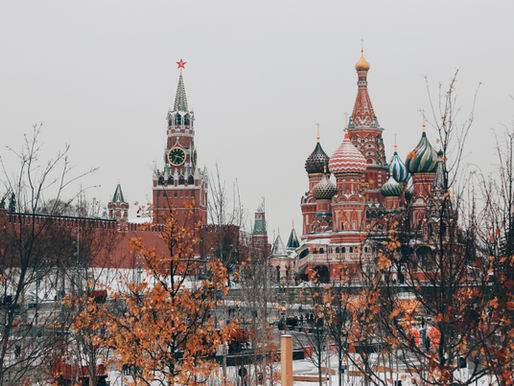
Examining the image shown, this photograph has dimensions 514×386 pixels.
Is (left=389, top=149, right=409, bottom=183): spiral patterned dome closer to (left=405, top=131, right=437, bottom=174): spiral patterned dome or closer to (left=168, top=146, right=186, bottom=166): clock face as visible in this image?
(left=405, top=131, right=437, bottom=174): spiral patterned dome

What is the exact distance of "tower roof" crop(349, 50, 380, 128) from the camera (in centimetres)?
7425

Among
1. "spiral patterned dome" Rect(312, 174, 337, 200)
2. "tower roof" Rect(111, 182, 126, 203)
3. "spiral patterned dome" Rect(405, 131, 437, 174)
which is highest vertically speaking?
"tower roof" Rect(111, 182, 126, 203)

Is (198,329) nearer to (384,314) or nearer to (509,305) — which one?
(384,314)

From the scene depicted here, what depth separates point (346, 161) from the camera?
66.1 m

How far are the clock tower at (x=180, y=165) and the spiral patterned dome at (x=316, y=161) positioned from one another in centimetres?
2420

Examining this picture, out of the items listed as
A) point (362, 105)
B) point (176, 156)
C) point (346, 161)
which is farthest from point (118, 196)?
point (346, 161)

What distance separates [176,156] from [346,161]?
38.5 m

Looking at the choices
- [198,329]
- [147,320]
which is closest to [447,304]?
[198,329]

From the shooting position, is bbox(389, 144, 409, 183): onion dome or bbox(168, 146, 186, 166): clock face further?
bbox(168, 146, 186, 166): clock face

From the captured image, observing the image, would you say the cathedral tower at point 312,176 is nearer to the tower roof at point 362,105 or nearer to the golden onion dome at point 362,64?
the tower roof at point 362,105

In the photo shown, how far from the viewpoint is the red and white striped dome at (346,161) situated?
216 ft

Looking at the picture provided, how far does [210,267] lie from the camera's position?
38.7 feet

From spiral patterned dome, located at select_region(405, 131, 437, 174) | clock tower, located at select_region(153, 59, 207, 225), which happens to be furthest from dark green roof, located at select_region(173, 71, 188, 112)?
spiral patterned dome, located at select_region(405, 131, 437, 174)

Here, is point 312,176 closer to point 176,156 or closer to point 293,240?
point 293,240
